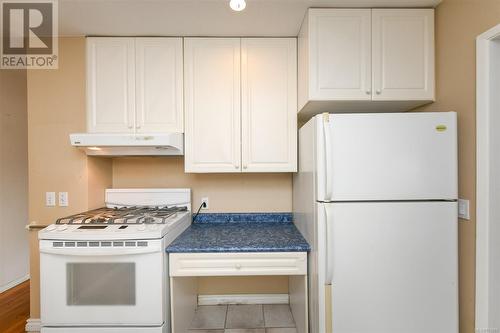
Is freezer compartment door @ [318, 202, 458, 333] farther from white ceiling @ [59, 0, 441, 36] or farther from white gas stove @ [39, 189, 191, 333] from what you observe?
white ceiling @ [59, 0, 441, 36]

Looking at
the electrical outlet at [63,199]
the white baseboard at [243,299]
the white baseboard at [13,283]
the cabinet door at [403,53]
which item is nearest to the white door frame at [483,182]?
the cabinet door at [403,53]

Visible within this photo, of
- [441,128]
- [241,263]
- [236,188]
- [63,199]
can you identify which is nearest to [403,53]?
[441,128]

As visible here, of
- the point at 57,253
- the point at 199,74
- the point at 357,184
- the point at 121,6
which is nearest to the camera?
the point at 357,184

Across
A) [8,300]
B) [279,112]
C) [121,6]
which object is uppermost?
[121,6]

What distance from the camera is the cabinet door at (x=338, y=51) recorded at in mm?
1674

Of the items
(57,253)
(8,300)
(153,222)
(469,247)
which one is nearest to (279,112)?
(153,222)

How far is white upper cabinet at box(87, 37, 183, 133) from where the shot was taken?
1.95 m

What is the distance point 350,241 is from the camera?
1.40 metres

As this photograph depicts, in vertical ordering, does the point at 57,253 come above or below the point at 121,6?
below

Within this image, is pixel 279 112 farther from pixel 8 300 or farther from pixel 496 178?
pixel 8 300

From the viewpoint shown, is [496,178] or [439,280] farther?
[439,280]

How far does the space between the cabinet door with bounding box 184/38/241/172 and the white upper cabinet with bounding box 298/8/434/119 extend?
0.61m

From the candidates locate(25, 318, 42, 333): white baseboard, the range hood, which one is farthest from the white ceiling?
locate(25, 318, 42, 333): white baseboard

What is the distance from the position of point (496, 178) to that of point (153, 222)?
2.02 meters
